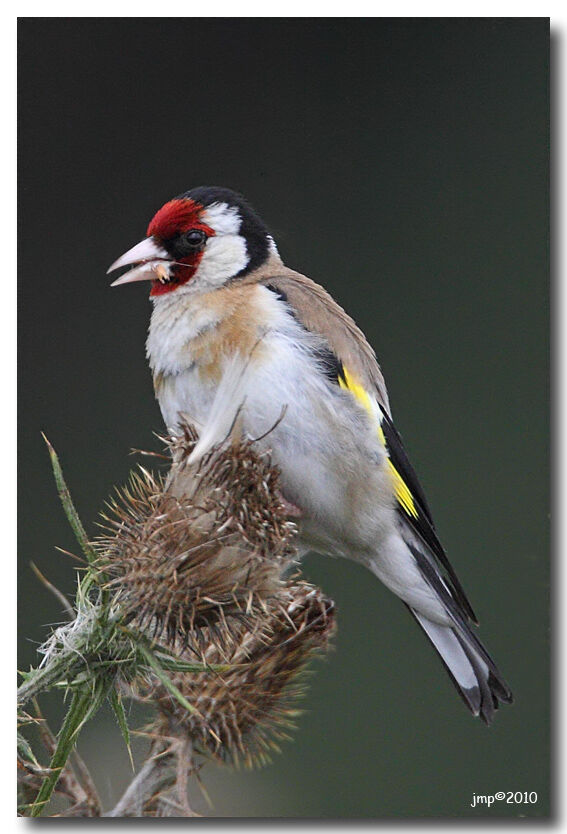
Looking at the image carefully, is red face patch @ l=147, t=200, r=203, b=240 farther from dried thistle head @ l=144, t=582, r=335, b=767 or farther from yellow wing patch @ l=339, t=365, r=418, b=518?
dried thistle head @ l=144, t=582, r=335, b=767

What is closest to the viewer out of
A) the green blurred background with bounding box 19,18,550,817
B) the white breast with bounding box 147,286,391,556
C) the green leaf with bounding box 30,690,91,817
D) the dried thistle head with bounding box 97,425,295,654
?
the green leaf with bounding box 30,690,91,817

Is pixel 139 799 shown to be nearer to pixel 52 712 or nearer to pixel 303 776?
pixel 52 712

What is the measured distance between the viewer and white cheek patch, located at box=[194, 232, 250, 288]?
2.46 metres

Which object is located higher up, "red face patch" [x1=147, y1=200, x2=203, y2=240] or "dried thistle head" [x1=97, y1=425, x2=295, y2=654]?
"red face patch" [x1=147, y1=200, x2=203, y2=240]

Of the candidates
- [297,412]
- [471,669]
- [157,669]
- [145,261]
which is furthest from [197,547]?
[471,669]

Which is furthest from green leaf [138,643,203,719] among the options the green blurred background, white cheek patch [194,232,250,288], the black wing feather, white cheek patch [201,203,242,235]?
white cheek patch [201,203,242,235]

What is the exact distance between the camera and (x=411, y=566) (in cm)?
253

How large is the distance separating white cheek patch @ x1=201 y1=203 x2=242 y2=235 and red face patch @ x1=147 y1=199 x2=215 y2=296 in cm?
1

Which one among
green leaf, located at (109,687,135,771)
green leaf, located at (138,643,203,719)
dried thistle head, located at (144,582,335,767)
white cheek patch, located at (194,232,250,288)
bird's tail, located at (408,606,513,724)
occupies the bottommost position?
bird's tail, located at (408,606,513,724)

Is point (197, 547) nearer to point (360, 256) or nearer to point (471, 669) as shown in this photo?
point (471, 669)

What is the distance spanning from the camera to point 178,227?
96.1 inches

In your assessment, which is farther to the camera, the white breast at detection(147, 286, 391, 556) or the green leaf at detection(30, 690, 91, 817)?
the white breast at detection(147, 286, 391, 556)

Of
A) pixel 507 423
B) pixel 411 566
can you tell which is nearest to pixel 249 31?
pixel 507 423

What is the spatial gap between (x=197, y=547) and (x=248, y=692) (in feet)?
0.97
